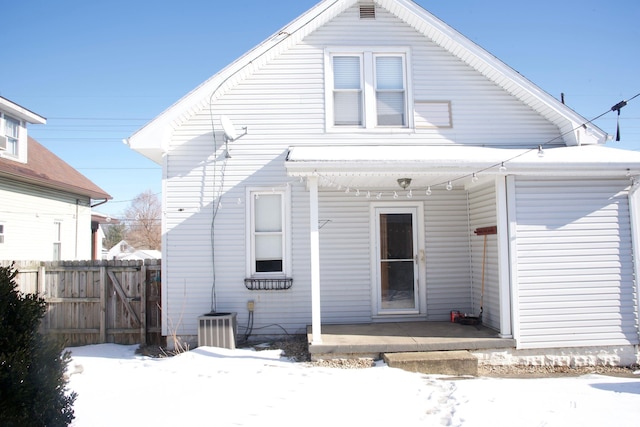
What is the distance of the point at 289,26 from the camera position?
26.0 ft

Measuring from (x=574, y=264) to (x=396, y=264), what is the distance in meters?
2.89

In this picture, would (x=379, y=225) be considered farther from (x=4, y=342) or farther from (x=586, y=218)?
(x=4, y=342)

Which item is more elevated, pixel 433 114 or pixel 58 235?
pixel 433 114

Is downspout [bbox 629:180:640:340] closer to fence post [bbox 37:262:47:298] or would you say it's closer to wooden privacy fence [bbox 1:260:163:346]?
wooden privacy fence [bbox 1:260:163:346]

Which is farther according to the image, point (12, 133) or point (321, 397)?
point (12, 133)

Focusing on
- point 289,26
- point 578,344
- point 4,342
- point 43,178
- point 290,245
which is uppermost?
point 289,26

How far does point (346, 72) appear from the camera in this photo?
8.32 m

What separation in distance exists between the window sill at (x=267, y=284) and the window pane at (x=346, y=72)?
3714 mm

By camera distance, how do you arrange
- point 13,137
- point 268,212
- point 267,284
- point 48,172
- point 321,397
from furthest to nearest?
point 48,172, point 13,137, point 268,212, point 267,284, point 321,397

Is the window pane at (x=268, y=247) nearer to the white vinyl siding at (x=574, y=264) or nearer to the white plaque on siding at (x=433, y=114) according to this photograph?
the white plaque on siding at (x=433, y=114)

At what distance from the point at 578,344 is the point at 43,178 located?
13.4 m

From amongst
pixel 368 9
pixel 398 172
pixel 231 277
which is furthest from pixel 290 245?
pixel 368 9

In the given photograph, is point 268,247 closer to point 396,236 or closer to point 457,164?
point 396,236

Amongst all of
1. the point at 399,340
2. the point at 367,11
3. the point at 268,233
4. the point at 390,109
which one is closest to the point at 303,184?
the point at 268,233
